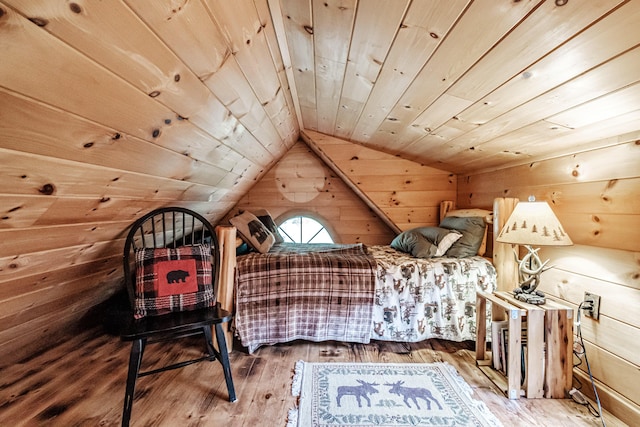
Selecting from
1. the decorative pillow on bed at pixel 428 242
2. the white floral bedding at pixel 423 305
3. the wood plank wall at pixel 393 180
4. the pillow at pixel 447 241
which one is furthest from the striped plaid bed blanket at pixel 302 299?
the wood plank wall at pixel 393 180

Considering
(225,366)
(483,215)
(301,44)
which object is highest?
(301,44)

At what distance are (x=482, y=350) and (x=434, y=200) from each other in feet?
5.66

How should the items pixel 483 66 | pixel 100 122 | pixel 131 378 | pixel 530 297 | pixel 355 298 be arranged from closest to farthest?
pixel 100 122 < pixel 483 66 < pixel 131 378 < pixel 530 297 < pixel 355 298

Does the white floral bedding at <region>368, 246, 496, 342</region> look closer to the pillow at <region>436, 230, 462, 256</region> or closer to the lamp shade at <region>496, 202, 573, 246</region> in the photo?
the pillow at <region>436, 230, 462, 256</region>

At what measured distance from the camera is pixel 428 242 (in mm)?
2537

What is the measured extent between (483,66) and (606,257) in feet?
4.05

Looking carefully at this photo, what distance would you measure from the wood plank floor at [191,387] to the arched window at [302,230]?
5.70 feet

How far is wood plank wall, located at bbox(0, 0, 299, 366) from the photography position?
0.75 m

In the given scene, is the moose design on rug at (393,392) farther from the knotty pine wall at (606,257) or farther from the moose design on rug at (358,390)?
the knotty pine wall at (606,257)

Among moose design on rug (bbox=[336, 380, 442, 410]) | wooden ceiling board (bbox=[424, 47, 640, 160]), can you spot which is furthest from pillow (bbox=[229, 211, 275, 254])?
wooden ceiling board (bbox=[424, 47, 640, 160])

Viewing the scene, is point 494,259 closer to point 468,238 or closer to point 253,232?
point 468,238

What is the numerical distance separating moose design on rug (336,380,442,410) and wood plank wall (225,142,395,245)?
6.81 ft

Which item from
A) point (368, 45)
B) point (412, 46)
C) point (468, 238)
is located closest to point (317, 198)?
point (468, 238)

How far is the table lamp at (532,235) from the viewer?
1.63 m
